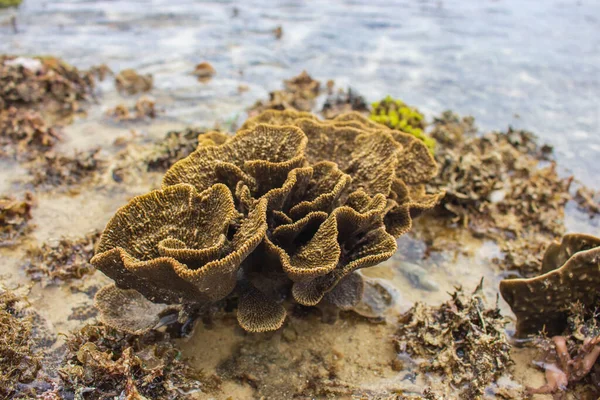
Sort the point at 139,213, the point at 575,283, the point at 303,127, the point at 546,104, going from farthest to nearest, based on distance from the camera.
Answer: the point at 546,104, the point at 303,127, the point at 575,283, the point at 139,213

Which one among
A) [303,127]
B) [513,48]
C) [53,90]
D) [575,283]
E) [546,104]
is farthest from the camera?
[513,48]

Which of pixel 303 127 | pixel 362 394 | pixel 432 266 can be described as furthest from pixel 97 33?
pixel 362 394

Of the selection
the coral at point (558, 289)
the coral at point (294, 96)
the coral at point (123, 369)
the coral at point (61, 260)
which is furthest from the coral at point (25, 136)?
the coral at point (558, 289)

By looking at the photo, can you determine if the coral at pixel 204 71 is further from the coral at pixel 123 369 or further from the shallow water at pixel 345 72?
the coral at pixel 123 369

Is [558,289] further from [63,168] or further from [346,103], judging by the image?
[63,168]

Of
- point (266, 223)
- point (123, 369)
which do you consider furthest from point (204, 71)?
point (123, 369)

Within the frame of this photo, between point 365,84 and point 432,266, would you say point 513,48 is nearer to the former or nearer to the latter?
point 365,84

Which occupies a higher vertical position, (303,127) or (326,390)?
(303,127)

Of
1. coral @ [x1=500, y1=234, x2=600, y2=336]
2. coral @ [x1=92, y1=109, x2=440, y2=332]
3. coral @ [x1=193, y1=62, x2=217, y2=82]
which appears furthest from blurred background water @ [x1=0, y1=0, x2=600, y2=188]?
coral @ [x1=92, y1=109, x2=440, y2=332]
